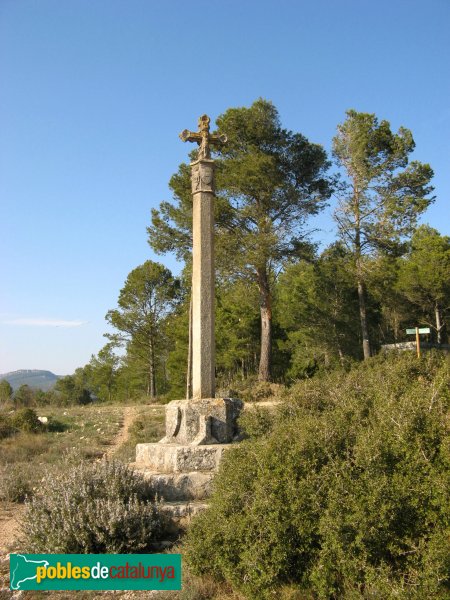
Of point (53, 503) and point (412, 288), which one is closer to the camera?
point (53, 503)

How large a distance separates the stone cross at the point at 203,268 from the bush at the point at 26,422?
33.2 ft

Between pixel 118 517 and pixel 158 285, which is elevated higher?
pixel 158 285

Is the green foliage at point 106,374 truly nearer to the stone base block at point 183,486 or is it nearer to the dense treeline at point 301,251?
the dense treeline at point 301,251

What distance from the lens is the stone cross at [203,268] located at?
6.44 meters

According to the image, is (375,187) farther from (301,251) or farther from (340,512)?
(340,512)

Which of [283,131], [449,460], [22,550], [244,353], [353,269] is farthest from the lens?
[244,353]

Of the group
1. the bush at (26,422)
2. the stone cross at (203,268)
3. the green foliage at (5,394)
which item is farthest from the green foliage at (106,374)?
the stone cross at (203,268)

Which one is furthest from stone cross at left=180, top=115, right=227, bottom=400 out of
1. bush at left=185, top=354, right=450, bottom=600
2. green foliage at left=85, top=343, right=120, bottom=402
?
green foliage at left=85, top=343, right=120, bottom=402

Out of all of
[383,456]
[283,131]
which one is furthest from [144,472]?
[283,131]

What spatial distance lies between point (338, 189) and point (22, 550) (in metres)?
18.5

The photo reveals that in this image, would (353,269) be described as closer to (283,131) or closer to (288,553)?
(283,131)

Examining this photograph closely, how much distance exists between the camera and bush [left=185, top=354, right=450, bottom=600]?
308 centimetres

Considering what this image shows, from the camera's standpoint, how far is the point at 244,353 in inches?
1014

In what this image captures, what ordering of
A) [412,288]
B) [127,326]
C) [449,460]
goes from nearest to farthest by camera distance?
[449,460] < [412,288] < [127,326]
